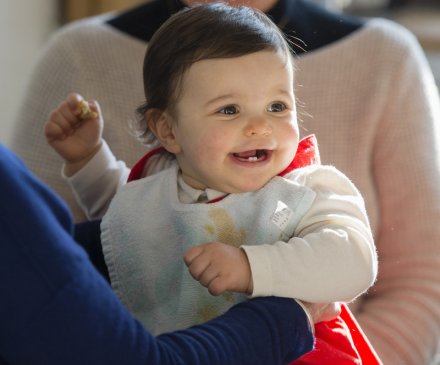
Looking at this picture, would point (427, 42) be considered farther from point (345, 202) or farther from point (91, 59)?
point (345, 202)

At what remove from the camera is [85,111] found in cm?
68

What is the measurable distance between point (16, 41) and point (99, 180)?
39.7 inches

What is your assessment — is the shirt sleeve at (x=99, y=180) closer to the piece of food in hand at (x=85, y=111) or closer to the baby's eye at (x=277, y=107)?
the piece of food in hand at (x=85, y=111)

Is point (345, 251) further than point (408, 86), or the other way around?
point (408, 86)

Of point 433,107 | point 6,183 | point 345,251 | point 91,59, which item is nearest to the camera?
point 6,183

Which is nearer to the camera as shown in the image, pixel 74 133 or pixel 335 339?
pixel 335 339

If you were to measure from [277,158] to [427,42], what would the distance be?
1.35 m

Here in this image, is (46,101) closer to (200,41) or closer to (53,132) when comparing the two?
(53,132)

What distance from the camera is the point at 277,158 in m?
0.54

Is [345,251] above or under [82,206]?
above

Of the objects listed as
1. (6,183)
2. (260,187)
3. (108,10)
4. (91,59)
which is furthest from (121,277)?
(108,10)

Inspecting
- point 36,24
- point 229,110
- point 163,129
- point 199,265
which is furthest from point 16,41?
point 199,265

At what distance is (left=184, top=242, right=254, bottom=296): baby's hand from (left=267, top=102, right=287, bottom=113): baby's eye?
0.16m

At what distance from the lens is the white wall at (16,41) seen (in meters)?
1.48
